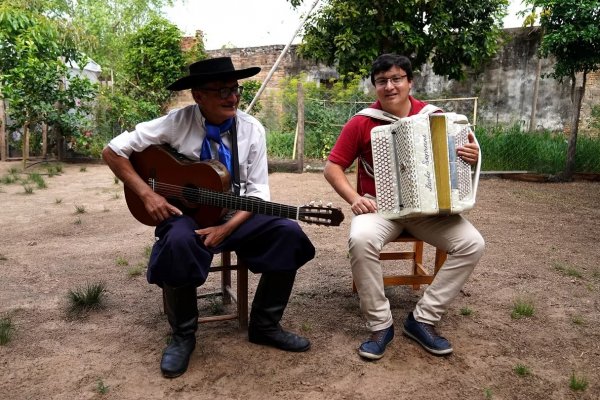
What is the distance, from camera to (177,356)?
2.69 m

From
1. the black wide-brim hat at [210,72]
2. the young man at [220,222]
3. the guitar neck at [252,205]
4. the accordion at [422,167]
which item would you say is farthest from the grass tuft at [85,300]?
the accordion at [422,167]

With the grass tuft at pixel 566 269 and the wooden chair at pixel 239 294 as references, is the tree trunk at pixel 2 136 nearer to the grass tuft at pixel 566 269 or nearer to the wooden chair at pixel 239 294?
the wooden chair at pixel 239 294

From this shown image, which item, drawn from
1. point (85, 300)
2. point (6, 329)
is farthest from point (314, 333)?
point (6, 329)

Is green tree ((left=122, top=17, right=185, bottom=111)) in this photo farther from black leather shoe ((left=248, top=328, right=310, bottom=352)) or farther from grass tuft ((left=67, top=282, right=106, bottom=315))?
black leather shoe ((left=248, top=328, right=310, bottom=352))

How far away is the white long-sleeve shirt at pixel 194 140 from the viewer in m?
2.91

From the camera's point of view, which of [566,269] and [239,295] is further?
[566,269]

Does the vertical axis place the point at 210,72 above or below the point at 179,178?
above

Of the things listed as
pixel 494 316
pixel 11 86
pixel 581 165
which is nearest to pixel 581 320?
pixel 494 316

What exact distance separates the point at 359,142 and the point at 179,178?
46.0 inches

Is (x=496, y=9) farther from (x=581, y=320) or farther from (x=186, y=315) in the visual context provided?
(x=186, y=315)

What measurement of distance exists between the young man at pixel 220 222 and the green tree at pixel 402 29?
21.7 ft

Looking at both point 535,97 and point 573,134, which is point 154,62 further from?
point 573,134

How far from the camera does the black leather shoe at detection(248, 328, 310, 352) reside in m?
2.89

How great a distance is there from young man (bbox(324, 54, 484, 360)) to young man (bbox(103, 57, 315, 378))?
1.15 ft
